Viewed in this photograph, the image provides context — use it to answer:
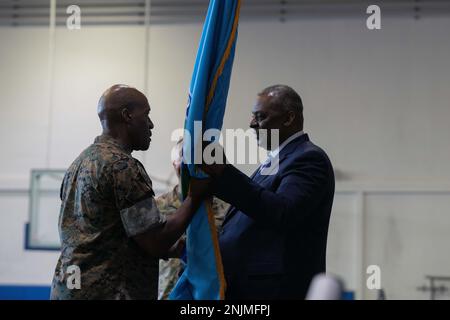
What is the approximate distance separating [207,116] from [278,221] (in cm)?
43

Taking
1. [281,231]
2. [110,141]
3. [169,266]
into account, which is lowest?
[169,266]

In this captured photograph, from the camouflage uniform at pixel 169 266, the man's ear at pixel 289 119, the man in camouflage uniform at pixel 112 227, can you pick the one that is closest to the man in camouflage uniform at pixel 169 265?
the camouflage uniform at pixel 169 266

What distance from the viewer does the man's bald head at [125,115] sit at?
2.54m

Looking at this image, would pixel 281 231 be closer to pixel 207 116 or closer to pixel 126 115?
pixel 207 116

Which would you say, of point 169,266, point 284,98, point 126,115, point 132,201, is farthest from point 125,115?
point 169,266

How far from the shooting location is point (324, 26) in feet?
22.0

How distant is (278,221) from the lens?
238cm

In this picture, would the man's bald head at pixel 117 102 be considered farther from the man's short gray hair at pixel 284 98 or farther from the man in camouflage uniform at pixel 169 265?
the man in camouflage uniform at pixel 169 265

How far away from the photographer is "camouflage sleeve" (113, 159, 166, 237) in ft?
7.80

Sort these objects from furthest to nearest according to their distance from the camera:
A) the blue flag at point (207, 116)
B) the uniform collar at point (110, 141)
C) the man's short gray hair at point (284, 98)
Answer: the man's short gray hair at point (284, 98), the uniform collar at point (110, 141), the blue flag at point (207, 116)

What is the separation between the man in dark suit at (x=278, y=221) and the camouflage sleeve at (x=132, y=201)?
239mm

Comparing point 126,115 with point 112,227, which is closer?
point 112,227
